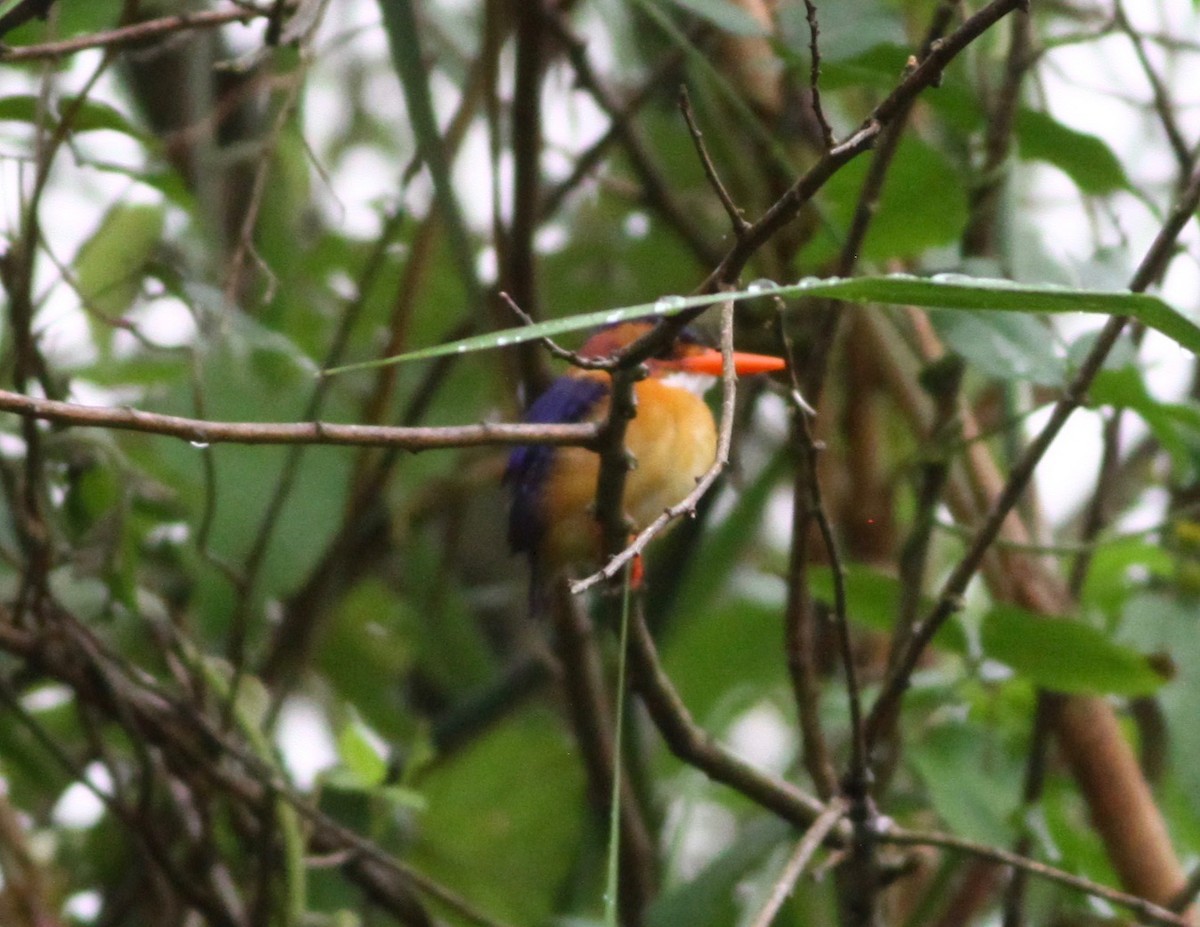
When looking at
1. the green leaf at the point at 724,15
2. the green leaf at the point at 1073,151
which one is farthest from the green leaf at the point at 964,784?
the green leaf at the point at 724,15

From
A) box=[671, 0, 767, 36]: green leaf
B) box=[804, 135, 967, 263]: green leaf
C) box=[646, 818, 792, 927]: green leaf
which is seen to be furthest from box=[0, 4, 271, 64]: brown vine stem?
box=[646, 818, 792, 927]: green leaf

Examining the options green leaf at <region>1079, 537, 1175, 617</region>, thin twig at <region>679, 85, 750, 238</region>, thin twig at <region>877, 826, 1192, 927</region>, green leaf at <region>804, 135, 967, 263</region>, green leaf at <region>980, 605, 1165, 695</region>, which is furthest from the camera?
green leaf at <region>1079, 537, 1175, 617</region>

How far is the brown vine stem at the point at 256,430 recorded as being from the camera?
0.84 metres

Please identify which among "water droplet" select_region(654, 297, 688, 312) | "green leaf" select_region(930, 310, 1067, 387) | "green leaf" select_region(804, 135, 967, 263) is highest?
"water droplet" select_region(654, 297, 688, 312)

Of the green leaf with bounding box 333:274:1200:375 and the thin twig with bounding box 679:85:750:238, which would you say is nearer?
the green leaf with bounding box 333:274:1200:375

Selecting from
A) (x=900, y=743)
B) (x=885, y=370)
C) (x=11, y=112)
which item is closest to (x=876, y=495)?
(x=885, y=370)

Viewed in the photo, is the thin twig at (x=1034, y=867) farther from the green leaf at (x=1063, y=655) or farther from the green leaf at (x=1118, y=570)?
the green leaf at (x=1118, y=570)

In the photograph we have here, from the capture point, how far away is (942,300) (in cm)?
87

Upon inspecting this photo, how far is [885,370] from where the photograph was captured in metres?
2.41

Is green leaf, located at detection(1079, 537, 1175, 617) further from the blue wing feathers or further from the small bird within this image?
the blue wing feathers

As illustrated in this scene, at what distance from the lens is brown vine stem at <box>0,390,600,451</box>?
33.0 inches

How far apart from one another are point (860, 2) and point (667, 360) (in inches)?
23.6

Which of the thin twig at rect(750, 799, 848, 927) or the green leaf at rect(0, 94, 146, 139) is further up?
the green leaf at rect(0, 94, 146, 139)

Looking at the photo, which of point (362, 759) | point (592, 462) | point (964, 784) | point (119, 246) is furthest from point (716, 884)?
point (119, 246)
